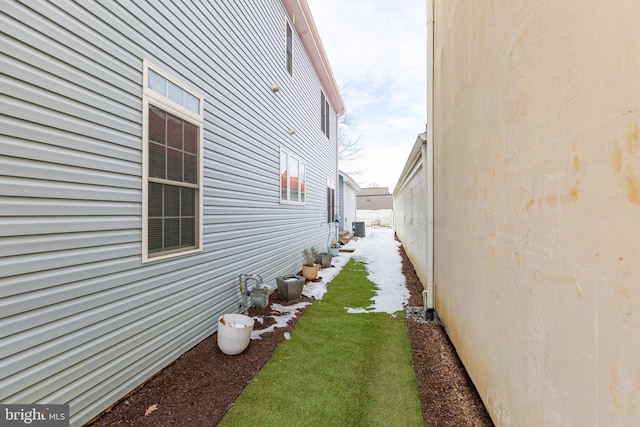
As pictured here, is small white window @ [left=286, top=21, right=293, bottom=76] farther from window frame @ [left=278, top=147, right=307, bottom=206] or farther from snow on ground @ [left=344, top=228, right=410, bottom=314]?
snow on ground @ [left=344, top=228, right=410, bottom=314]

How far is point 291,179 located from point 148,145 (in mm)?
4175

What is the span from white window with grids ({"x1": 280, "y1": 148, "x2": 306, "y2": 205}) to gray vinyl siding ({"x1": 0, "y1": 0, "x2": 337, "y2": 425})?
2.26 meters

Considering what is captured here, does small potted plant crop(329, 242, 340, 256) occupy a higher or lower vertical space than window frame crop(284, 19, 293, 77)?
lower

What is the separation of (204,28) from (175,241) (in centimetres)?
264

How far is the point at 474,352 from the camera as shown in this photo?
254 centimetres

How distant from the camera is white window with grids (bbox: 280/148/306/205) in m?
6.24

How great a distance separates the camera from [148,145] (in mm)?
2693

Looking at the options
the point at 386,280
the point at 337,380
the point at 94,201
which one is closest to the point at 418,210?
the point at 386,280

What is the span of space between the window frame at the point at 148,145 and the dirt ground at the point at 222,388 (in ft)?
3.83

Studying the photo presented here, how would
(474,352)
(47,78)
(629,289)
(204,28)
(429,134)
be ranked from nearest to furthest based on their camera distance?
(629,289) → (47,78) → (474,352) → (204,28) → (429,134)

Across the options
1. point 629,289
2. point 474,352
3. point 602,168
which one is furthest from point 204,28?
point 474,352

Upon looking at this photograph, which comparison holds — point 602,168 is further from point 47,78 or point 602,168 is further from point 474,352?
point 47,78

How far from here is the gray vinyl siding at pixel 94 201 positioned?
1756mm

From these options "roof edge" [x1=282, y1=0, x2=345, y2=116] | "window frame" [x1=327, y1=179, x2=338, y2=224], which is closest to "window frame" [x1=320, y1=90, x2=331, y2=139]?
"roof edge" [x1=282, y1=0, x2=345, y2=116]
